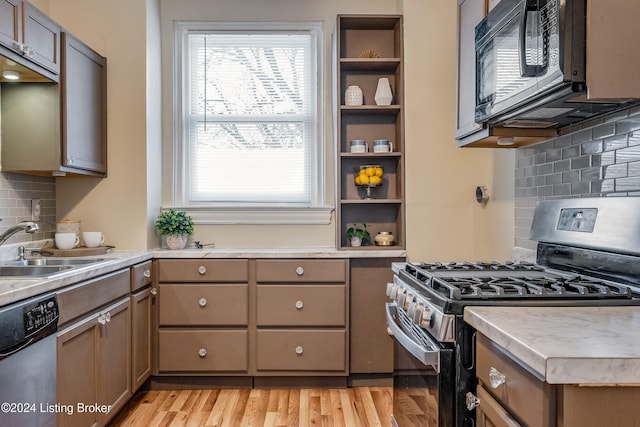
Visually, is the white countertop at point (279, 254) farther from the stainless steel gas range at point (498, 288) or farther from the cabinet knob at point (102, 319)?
the stainless steel gas range at point (498, 288)

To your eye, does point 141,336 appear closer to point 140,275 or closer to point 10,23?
point 140,275

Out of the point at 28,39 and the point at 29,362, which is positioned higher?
the point at 28,39

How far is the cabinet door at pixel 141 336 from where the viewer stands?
8.55ft

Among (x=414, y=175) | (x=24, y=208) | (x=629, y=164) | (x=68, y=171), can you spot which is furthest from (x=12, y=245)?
(x=629, y=164)

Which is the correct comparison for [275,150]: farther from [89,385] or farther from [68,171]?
[89,385]

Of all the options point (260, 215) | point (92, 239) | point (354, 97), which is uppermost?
point (354, 97)

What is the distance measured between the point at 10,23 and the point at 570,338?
2457 mm

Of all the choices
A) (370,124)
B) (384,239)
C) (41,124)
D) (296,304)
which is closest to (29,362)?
(41,124)

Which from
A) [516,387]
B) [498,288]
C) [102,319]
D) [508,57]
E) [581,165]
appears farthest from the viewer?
[102,319]

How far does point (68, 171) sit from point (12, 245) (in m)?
0.50

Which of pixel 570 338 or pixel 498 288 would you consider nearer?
pixel 570 338

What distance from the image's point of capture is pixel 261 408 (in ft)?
8.80

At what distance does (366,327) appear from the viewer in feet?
9.65

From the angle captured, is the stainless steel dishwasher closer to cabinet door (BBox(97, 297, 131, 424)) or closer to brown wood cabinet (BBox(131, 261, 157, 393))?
cabinet door (BBox(97, 297, 131, 424))
